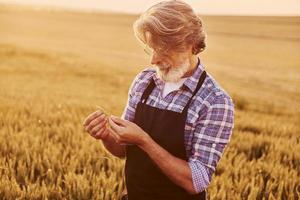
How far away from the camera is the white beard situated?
7.96 ft

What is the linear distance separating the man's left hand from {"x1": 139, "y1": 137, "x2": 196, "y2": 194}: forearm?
0.09 ft

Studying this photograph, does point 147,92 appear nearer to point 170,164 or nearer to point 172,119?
point 172,119

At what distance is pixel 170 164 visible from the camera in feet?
7.30

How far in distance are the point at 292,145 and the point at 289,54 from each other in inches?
1220

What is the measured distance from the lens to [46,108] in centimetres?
769

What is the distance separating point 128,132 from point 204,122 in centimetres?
38

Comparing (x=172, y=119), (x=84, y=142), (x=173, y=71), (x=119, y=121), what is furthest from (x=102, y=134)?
(x=84, y=142)

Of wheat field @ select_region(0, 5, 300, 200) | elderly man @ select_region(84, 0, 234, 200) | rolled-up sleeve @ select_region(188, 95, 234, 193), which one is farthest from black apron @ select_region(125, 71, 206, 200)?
wheat field @ select_region(0, 5, 300, 200)

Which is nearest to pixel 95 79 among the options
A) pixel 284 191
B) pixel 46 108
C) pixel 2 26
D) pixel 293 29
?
pixel 46 108

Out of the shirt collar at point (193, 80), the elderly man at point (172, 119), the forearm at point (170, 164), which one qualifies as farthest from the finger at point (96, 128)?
the shirt collar at point (193, 80)

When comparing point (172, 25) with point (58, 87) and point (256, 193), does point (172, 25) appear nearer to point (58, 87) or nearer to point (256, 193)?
point (256, 193)

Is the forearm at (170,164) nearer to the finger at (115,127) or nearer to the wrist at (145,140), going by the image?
the wrist at (145,140)

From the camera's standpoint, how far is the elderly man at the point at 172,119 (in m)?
2.26

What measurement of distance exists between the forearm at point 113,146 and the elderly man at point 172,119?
1 cm
